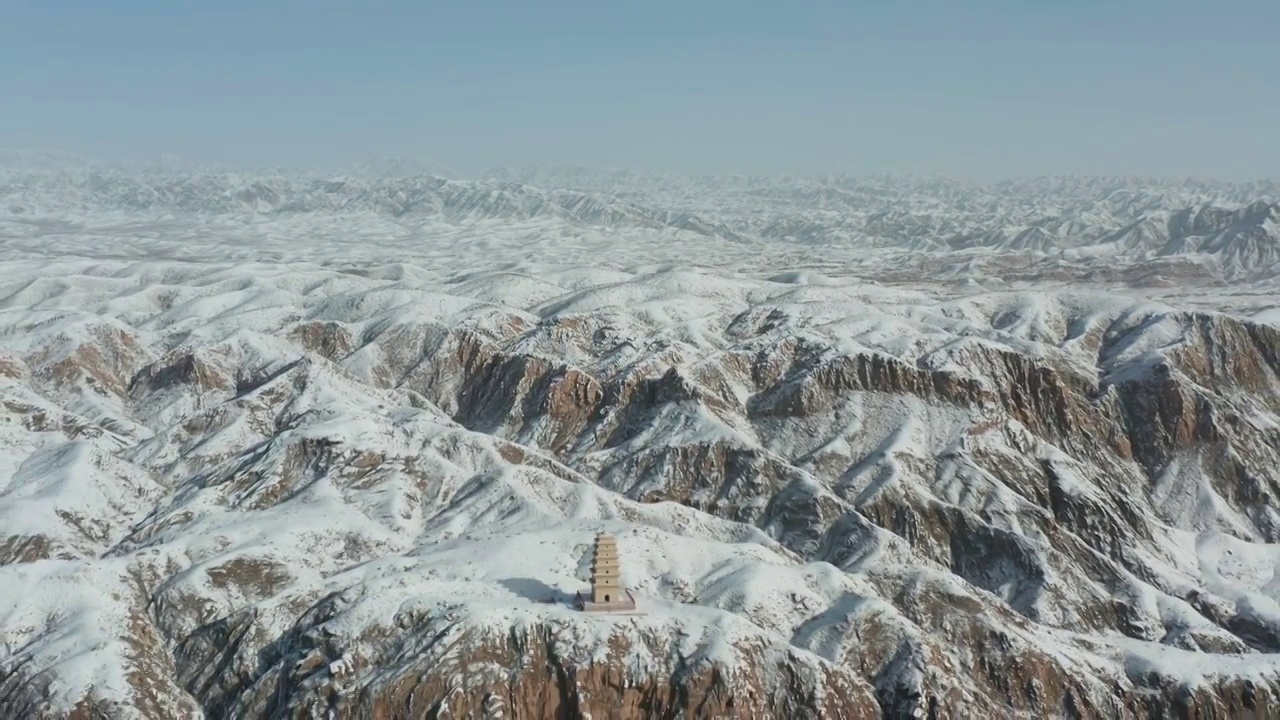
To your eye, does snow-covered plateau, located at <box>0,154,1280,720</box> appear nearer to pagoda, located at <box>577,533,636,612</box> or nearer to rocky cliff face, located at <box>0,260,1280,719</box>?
rocky cliff face, located at <box>0,260,1280,719</box>

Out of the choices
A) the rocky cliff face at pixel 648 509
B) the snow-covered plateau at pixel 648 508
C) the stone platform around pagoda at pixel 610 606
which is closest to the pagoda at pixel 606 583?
the stone platform around pagoda at pixel 610 606

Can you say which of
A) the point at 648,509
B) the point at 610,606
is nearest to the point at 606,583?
the point at 610,606

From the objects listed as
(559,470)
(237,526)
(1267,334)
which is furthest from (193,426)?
(1267,334)

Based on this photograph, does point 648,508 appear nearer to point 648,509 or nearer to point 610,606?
point 648,509

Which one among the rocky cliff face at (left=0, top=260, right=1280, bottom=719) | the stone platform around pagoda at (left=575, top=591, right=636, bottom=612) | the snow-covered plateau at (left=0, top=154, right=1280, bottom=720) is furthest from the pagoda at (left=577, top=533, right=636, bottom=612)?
the rocky cliff face at (left=0, top=260, right=1280, bottom=719)

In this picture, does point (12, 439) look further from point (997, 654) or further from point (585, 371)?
point (997, 654)

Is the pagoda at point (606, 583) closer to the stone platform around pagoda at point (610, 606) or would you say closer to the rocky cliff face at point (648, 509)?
the stone platform around pagoda at point (610, 606)
